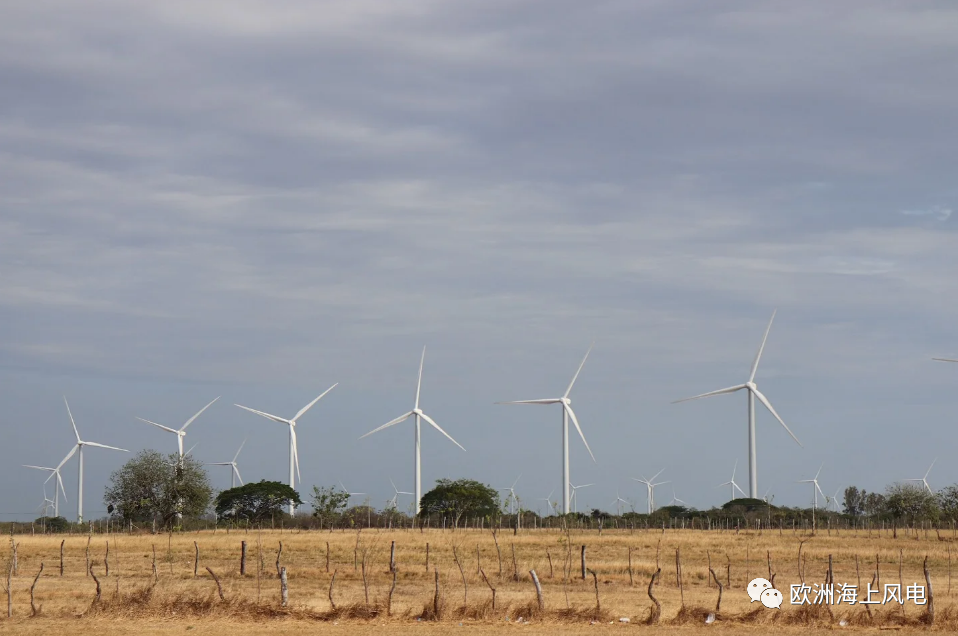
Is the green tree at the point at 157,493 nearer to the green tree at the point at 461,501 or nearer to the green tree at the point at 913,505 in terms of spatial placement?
the green tree at the point at 461,501

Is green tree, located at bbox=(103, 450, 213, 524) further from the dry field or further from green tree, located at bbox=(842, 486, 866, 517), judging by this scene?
green tree, located at bbox=(842, 486, 866, 517)

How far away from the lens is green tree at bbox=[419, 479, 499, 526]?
109250 mm

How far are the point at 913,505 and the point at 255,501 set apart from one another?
217ft

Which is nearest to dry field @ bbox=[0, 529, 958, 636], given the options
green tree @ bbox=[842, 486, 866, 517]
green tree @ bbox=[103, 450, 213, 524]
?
green tree @ bbox=[103, 450, 213, 524]

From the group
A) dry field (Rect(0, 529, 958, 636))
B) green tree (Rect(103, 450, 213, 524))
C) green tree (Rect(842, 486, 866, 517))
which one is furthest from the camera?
green tree (Rect(842, 486, 866, 517))

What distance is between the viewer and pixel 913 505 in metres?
108

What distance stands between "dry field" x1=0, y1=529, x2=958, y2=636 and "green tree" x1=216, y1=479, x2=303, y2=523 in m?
27.4

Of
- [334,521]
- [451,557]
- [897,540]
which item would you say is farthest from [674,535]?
[334,521]

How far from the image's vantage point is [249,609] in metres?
35.6

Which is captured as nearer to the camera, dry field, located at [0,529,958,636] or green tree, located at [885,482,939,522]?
dry field, located at [0,529,958,636]

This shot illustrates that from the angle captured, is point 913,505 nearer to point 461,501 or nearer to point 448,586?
point 461,501

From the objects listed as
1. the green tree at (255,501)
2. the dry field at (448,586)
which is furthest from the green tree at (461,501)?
the dry field at (448,586)

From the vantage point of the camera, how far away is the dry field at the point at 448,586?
111ft

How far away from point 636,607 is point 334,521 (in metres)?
67.7
